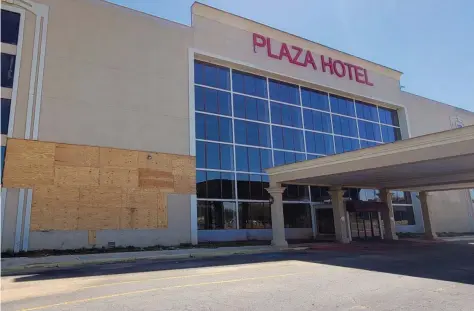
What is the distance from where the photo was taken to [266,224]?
2712 centimetres

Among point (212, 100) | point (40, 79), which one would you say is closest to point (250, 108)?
point (212, 100)

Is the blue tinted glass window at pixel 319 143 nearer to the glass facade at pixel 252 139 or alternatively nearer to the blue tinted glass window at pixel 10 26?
the glass facade at pixel 252 139

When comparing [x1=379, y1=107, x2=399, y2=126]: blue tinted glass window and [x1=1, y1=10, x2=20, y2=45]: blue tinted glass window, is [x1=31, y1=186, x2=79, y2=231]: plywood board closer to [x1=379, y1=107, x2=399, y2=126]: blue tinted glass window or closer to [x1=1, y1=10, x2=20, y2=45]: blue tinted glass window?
[x1=1, y1=10, x2=20, y2=45]: blue tinted glass window

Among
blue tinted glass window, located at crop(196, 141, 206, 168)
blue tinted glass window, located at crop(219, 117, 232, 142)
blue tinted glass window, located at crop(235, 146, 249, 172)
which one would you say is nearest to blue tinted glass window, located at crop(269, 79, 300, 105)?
blue tinted glass window, located at crop(219, 117, 232, 142)

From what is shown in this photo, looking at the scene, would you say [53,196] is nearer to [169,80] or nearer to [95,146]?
[95,146]

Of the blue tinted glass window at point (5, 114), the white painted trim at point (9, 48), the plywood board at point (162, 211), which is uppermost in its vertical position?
the white painted trim at point (9, 48)

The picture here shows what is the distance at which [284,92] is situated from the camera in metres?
31.2

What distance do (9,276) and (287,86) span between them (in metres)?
25.3

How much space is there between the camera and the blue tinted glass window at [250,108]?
28.0 meters

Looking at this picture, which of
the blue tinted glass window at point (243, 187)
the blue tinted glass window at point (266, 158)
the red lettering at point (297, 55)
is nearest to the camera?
the blue tinted glass window at point (243, 187)

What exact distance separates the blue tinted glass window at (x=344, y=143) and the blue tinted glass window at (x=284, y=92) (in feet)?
18.6

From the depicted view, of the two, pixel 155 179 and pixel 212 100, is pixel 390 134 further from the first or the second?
pixel 155 179

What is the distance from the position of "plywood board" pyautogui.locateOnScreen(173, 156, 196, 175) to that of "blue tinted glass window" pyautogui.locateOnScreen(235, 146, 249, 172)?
3.86 m

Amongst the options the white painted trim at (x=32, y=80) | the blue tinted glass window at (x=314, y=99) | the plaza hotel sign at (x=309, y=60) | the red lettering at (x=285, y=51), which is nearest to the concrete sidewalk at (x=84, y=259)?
the white painted trim at (x=32, y=80)
